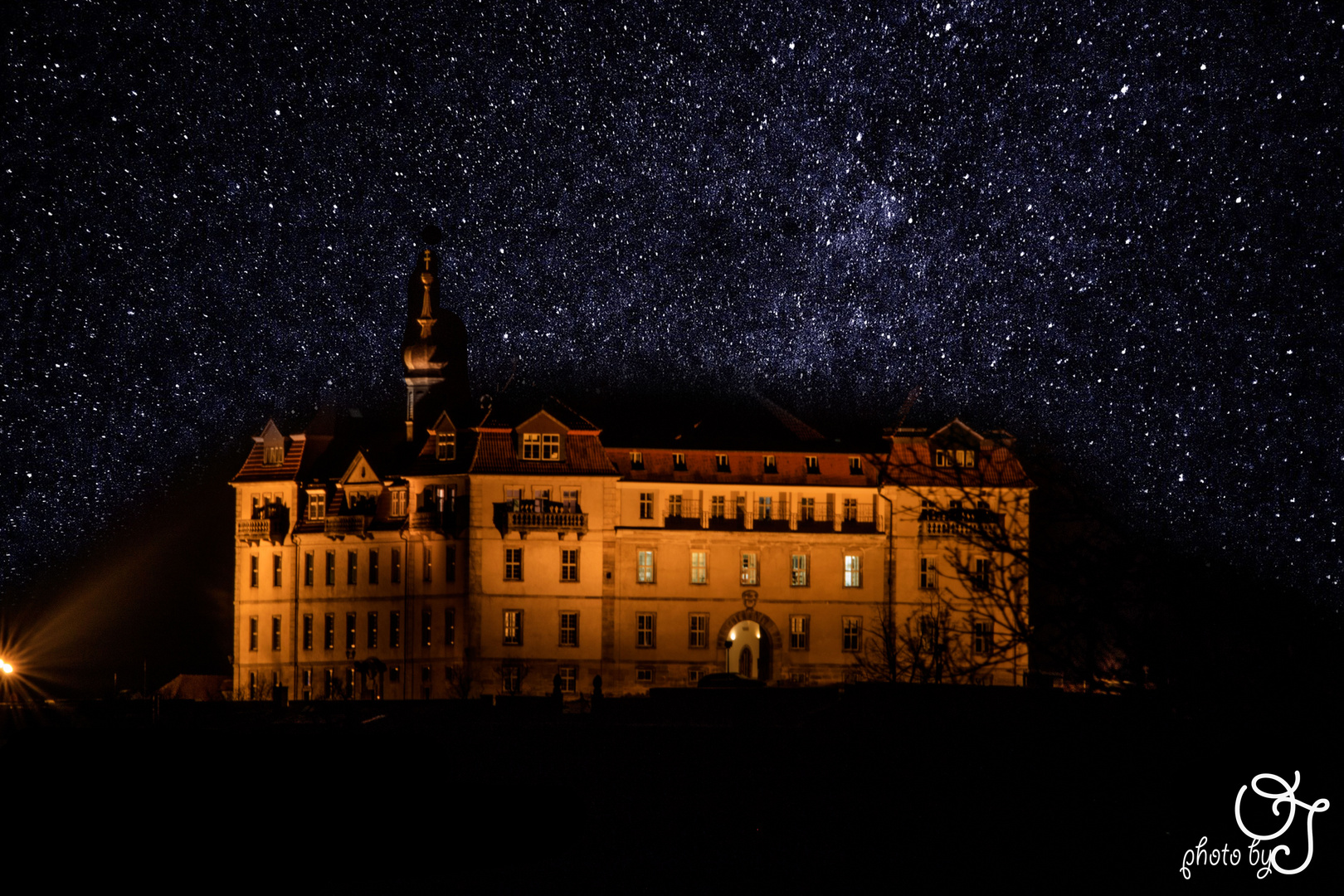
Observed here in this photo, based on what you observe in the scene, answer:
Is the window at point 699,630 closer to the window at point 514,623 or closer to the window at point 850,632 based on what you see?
the window at point 850,632

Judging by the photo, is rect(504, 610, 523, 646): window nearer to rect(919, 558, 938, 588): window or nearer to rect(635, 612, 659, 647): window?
rect(635, 612, 659, 647): window

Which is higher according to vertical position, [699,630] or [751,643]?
[699,630]

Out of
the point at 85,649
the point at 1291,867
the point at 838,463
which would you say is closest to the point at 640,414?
the point at 838,463

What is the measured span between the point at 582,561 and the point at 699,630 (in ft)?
23.1

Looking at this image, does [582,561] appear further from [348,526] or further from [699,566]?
[348,526]

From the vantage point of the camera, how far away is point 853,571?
83375 millimetres

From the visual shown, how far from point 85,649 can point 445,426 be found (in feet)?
96.4

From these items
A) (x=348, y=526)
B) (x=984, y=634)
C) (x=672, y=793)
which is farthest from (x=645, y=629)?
(x=984, y=634)

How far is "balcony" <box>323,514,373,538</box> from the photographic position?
271 feet

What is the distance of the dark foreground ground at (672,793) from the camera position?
3148 millimetres

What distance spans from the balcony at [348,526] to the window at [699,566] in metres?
17.1

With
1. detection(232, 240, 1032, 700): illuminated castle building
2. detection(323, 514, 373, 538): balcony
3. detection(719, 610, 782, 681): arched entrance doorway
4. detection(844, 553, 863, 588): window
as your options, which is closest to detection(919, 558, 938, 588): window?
detection(232, 240, 1032, 700): illuminated castle building

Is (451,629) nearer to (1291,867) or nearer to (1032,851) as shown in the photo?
(1032,851)

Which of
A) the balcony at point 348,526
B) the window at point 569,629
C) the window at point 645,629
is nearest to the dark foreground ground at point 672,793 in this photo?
the window at point 569,629
